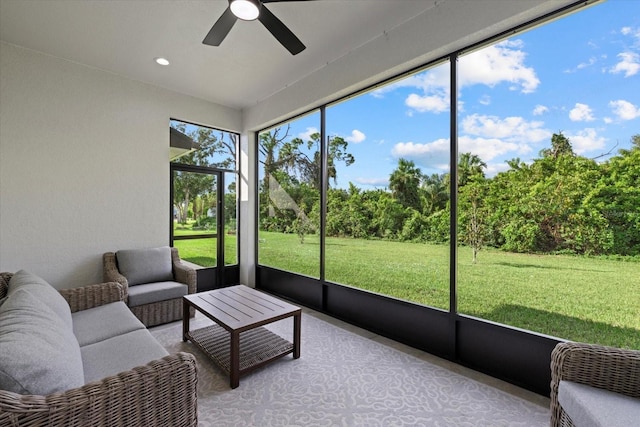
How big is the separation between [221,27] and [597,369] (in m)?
3.13

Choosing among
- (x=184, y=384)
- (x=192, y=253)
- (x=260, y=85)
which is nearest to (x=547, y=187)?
(x=184, y=384)

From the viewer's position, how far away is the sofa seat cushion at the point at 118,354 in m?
1.57

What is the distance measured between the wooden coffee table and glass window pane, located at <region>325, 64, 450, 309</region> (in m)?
1.17

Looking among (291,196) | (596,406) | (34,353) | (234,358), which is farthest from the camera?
(291,196)

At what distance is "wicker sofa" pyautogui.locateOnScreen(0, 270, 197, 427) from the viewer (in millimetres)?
1045

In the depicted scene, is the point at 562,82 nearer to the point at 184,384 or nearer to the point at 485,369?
the point at 485,369

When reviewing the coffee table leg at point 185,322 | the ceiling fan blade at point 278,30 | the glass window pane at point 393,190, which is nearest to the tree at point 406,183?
the glass window pane at point 393,190

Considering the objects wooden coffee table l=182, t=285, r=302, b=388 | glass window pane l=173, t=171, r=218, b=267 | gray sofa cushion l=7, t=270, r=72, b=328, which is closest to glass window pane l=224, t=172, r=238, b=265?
glass window pane l=173, t=171, r=218, b=267

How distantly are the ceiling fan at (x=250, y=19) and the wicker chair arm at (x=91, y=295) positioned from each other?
238cm

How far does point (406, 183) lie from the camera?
3262 mm

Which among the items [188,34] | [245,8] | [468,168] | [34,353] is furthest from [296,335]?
[188,34]

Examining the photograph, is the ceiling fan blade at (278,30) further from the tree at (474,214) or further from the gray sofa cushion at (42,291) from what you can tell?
the gray sofa cushion at (42,291)

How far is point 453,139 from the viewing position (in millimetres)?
2584

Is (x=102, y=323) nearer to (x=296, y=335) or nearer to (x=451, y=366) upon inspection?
(x=296, y=335)
